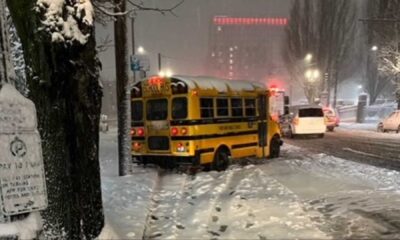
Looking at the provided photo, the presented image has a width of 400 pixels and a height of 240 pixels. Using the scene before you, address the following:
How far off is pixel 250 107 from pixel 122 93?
522cm

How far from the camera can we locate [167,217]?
909cm

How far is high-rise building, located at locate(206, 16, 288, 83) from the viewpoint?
119 metres

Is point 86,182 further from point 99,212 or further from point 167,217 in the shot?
point 167,217

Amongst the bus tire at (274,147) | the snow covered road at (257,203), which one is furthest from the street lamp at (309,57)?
the snow covered road at (257,203)

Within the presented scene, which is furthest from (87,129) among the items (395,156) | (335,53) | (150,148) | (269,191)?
(335,53)

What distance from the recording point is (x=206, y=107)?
587 inches

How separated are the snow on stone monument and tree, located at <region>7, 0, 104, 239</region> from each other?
1142 millimetres

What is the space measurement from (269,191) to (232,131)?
4.77 meters

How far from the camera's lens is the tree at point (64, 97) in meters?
6.03

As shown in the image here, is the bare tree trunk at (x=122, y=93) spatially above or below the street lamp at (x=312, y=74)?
below

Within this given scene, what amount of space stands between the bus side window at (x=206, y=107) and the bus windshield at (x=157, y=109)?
1.04 m

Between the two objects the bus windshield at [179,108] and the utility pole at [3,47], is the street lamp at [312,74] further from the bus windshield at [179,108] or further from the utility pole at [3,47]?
the utility pole at [3,47]

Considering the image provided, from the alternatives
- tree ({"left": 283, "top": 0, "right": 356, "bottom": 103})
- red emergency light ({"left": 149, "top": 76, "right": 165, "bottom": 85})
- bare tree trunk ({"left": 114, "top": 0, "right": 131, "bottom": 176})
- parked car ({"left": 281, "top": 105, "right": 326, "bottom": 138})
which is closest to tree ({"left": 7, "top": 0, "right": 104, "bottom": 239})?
bare tree trunk ({"left": 114, "top": 0, "right": 131, "bottom": 176})

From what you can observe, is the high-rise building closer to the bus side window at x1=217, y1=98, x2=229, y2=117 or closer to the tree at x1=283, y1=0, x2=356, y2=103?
the tree at x1=283, y1=0, x2=356, y2=103
